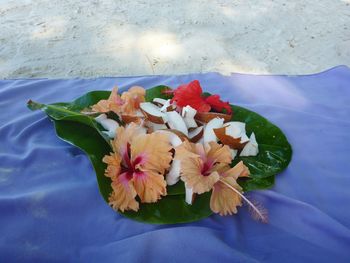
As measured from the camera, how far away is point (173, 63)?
195 cm

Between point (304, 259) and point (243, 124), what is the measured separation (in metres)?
0.33

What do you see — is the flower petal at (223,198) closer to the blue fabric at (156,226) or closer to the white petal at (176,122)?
the blue fabric at (156,226)

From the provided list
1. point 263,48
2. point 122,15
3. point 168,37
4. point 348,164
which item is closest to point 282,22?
point 263,48

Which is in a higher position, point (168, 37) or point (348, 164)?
point (348, 164)

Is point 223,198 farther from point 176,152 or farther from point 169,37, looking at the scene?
point 169,37

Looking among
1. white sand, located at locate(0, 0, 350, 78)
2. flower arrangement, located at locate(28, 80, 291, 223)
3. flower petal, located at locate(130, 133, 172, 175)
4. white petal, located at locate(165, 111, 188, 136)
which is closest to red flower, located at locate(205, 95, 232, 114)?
flower arrangement, located at locate(28, 80, 291, 223)

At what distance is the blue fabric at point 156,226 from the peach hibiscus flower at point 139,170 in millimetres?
50

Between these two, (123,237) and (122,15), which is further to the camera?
(122,15)

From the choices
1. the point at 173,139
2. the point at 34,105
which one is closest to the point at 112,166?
the point at 173,139

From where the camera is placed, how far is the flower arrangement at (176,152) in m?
0.76

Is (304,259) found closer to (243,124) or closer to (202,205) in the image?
(202,205)

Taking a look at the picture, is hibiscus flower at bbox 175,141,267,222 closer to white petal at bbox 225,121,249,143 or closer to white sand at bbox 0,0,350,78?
white petal at bbox 225,121,249,143

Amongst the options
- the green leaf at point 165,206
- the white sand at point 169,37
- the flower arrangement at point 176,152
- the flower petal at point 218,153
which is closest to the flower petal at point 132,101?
the flower arrangement at point 176,152

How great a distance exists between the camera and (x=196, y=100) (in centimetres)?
93
